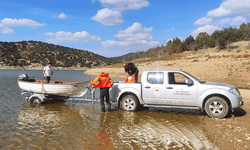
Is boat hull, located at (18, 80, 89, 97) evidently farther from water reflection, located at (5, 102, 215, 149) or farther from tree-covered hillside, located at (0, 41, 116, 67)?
tree-covered hillside, located at (0, 41, 116, 67)

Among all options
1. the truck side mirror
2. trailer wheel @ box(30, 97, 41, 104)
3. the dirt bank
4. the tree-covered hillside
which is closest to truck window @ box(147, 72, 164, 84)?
the truck side mirror

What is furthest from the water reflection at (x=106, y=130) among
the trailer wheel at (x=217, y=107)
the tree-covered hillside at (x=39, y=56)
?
the tree-covered hillside at (x=39, y=56)

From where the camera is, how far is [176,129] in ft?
21.3

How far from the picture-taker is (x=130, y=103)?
894cm

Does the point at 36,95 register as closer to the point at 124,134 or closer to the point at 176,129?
the point at 124,134

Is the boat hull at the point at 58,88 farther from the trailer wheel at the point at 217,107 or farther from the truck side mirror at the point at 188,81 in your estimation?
the trailer wheel at the point at 217,107

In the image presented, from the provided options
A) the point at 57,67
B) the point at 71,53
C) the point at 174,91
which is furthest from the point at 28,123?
the point at 71,53

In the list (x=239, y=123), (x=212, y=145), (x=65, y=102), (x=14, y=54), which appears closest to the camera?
(x=212, y=145)

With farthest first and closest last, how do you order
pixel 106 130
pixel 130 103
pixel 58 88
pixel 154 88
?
pixel 58 88 < pixel 130 103 < pixel 154 88 < pixel 106 130

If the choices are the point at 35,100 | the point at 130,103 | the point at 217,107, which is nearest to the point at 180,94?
the point at 217,107

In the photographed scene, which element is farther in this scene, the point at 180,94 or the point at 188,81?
the point at 180,94

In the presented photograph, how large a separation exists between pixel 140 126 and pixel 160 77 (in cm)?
262

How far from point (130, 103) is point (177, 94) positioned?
7.09 ft

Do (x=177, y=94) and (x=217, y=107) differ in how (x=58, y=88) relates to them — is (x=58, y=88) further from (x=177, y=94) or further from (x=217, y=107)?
(x=217, y=107)
